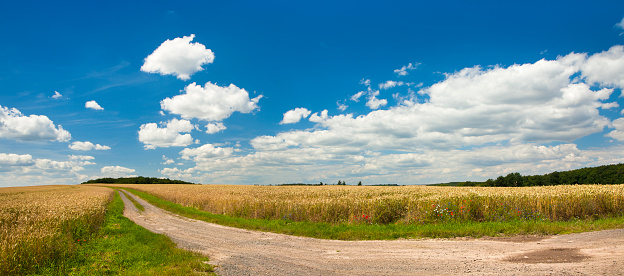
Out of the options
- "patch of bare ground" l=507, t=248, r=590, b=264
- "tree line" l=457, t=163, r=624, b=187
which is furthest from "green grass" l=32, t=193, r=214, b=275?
"tree line" l=457, t=163, r=624, b=187

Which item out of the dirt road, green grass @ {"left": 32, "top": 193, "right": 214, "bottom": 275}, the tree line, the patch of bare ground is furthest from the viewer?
the tree line

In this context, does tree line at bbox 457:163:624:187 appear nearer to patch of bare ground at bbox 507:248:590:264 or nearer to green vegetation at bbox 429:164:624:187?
green vegetation at bbox 429:164:624:187

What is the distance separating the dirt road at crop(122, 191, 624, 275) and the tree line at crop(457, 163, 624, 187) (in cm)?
6985

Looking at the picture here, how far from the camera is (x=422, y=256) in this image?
10234mm

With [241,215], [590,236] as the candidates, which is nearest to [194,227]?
[241,215]

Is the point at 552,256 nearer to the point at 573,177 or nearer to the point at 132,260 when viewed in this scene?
the point at 132,260

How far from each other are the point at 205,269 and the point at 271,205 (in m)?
13.8

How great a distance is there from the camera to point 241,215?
24094 millimetres

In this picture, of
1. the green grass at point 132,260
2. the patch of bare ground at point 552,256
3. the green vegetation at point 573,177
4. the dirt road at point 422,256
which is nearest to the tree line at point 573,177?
the green vegetation at point 573,177

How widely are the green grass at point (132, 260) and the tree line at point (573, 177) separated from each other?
78097 millimetres

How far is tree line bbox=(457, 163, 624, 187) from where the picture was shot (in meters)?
73.7

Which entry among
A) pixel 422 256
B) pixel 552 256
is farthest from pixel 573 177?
pixel 422 256

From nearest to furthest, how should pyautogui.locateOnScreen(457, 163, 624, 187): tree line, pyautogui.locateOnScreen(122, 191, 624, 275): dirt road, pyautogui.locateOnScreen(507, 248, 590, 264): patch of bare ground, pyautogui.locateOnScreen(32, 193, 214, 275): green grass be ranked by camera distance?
1. pyautogui.locateOnScreen(122, 191, 624, 275): dirt road
2. pyautogui.locateOnScreen(507, 248, 590, 264): patch of bare ground
3. pyautogui.locateOnScreen(32, 193, 214, 275): green grass
4. pyautogui.locateOnScreen(457, 163, 624, 187): tree line

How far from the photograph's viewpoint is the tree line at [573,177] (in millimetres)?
73688
